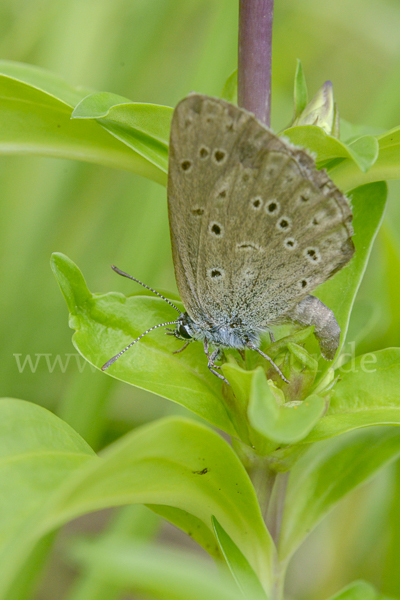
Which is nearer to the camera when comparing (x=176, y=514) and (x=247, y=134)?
(x=247, y=134)

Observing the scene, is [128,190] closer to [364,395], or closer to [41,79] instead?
[41,79]

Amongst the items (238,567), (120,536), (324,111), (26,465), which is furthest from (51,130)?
(120,536)

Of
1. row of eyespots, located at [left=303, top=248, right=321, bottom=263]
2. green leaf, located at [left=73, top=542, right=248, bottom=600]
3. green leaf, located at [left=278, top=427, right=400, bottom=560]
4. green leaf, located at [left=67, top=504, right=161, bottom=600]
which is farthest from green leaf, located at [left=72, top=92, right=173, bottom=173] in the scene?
green leaf, located at [left=67, top=504, right=161, bottom=600]

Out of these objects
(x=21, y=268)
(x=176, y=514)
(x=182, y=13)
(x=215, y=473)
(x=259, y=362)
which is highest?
(x=182, y=13)

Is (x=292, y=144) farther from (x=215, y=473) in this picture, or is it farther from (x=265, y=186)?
(x=215, y=473)

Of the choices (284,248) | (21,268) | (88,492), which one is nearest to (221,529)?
(88,492)

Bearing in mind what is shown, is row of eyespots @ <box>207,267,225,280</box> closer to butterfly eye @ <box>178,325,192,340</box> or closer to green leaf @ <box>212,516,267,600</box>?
butterfly eye @ <box>178,325,192,340</box>

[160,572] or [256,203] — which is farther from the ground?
[256,203]
